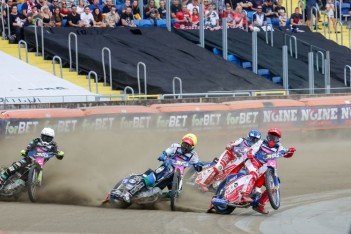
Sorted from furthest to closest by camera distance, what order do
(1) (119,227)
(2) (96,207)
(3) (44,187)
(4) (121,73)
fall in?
(4) (121,73) → (3) (44,187) → (2) (96,207) → (1) (119,227)

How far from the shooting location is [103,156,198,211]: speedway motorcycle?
17.3 meters

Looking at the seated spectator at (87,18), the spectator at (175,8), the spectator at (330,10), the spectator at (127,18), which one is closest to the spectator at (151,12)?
the spectator at (175,8)

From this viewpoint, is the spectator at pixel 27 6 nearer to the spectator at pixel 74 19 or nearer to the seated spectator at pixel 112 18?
the spectator at pixel 74 19

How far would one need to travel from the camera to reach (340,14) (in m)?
38.2

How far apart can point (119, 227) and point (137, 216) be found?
1427mm

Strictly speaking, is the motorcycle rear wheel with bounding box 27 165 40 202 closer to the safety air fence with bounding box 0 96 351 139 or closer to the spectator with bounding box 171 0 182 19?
the safety air fence with bounding box 0 96 351 139

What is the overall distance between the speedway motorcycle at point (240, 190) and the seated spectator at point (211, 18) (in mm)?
16390

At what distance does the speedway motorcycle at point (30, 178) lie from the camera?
59.0 ft

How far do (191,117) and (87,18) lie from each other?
6.03m

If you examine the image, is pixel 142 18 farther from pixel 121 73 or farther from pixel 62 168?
pixel 62 168

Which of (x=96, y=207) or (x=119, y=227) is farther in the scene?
(x=96, y=207)

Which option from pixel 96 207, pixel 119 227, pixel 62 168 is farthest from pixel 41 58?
pixel 119 227

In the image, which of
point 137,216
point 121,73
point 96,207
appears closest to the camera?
point 137,216

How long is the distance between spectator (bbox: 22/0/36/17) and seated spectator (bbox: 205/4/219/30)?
6608 mm
